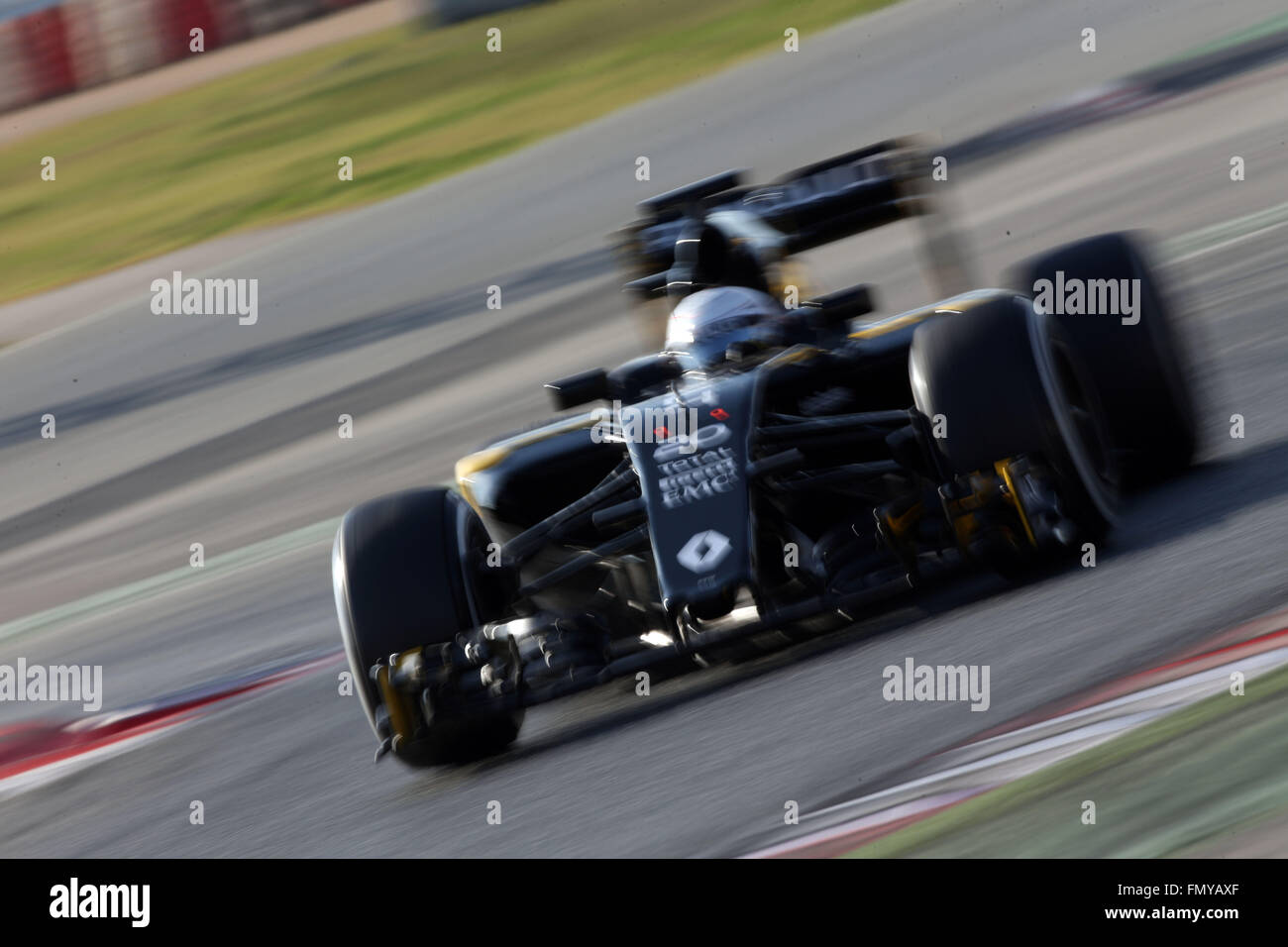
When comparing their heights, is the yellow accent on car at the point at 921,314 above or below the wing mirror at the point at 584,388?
above

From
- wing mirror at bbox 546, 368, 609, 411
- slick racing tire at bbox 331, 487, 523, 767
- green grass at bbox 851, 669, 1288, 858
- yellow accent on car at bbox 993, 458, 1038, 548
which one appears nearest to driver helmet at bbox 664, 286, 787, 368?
wing mirror at bbox 546, 368, 609, 411

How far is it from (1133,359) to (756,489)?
1646 millimetres

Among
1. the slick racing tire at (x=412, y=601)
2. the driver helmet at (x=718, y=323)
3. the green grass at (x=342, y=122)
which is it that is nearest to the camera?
the slick racing tire at (x=412, y=601)

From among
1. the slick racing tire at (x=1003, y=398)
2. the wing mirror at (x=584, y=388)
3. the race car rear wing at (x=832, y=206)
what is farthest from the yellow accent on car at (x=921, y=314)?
the wing mirror at (x=584, y=388)

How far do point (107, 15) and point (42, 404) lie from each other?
1083cm

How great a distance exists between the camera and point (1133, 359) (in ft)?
22.5

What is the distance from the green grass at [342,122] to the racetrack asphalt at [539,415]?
1276 millimetres

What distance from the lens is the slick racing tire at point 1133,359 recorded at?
6.87 m

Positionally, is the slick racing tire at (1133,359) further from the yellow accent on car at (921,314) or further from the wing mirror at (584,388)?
the wing mirror at (584,388)

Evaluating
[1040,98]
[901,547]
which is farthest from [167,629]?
[1040,98]

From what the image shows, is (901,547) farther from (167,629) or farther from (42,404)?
(42,404)

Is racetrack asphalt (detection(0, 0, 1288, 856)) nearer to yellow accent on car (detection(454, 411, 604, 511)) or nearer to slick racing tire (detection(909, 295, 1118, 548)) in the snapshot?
slick racing tire (detection(909, 295, 1118, 548))

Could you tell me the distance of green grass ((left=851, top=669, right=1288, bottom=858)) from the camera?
162 inches

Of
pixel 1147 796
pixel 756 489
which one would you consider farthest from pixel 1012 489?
pixel 1147 796
